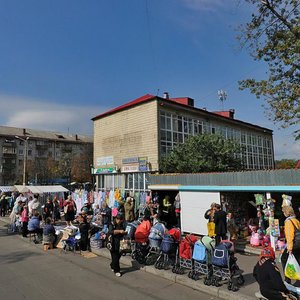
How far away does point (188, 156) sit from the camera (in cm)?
2181

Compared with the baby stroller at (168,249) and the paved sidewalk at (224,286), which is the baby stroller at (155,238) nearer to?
the baby stroller at (168,249)

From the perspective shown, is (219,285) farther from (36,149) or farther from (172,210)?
(36,149)

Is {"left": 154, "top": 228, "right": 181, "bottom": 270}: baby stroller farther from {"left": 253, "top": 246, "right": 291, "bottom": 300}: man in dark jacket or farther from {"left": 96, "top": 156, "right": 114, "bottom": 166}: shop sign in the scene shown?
{"left": 96, "top": 156, "right": 114, "bottom": 166}: shop sign

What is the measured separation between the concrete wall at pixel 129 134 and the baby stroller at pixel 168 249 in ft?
51.1

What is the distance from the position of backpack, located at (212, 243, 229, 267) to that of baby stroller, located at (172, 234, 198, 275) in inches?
39.2

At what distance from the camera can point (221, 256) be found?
6.82m

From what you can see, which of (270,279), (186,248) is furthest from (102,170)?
(270,279)

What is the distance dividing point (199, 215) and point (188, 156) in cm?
913

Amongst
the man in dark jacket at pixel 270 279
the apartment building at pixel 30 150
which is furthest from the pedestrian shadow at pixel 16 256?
the apartment building at pixel 30 150

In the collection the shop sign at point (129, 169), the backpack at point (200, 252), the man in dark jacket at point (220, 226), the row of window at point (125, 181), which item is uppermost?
the shop sign at point (129, 169)

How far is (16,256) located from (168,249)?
613 cm

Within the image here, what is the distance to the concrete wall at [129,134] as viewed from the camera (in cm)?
2495

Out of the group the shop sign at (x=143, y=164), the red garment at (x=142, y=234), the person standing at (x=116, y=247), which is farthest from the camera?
the shop sign at (x=143, y=164)

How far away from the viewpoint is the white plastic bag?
18.6 ft
